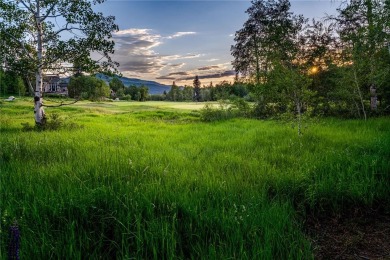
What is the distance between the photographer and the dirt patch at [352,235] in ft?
11.0

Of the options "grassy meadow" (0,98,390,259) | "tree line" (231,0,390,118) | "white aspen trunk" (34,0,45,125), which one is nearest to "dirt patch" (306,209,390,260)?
"grassy meadow" (0,98,390,259)

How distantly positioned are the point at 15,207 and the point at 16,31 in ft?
50.1

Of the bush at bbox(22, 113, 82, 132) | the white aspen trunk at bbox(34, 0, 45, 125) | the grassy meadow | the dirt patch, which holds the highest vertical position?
the white aspen trunk at bbox(34, 0, 45, 125)

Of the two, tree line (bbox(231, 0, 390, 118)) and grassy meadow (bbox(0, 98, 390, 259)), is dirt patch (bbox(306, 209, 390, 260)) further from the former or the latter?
tree line (bbox(231, 0, 390, 118))

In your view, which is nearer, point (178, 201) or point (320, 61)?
point (178, 201)

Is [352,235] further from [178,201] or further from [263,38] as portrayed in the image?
[263,38]

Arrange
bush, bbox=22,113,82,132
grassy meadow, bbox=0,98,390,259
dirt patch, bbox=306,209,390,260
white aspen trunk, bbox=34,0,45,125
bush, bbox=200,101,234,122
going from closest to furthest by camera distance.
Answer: grassy meadow, bbox=0,98,390,259 < dirt patch, bbox=306,209,390,260 < bush, bbox=22,113,82,132 < white aspen trunk, bbox=34,0,45,125 < bush, bbox=200,101,234,122

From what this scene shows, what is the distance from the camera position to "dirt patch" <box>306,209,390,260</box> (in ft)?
11.0

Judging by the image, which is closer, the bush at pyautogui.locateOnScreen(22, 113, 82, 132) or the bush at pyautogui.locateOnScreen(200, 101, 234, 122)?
the bush at pyautogui.locateOnScreen(22, 113, 82, 132)

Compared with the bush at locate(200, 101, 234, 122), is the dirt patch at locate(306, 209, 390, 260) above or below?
below

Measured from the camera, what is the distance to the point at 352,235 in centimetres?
386

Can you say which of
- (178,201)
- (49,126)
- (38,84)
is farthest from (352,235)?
(38,84)

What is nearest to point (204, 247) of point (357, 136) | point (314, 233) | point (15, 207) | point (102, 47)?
point (314, 233)

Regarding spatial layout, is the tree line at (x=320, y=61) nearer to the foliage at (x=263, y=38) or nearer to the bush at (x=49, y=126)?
the foliage at (x=263, y=38)
